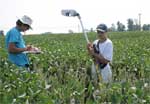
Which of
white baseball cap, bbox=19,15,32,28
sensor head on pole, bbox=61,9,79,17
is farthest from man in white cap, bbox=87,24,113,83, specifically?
white baseball cap, bbox=19,15,32,28

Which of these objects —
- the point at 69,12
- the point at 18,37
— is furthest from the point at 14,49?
the point at 69,12

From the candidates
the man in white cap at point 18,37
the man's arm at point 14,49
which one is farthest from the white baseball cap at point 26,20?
the man's arm at point 14,49

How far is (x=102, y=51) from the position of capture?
6.88m

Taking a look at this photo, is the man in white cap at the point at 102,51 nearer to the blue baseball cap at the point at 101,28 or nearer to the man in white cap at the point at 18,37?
the blue baseball cap at the point at 101,28

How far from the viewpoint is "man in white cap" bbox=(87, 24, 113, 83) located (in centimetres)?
683

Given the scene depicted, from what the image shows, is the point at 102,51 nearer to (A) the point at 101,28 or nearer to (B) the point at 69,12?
(A) the point at 101,28

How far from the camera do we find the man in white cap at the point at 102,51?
22.4ft

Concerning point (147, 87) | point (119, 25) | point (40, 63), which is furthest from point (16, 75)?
point (119, 25)

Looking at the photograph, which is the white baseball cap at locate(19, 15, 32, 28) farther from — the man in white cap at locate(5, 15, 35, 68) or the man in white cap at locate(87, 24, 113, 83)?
the man in white cap at locate(87, 24, 113, 83)

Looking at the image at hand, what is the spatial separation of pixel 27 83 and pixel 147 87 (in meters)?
1.40

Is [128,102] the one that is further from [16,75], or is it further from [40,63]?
[40,63]

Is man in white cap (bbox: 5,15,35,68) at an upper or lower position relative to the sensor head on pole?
lower

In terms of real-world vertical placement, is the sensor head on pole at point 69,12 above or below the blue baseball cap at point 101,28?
above

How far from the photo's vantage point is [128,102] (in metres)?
4.99
